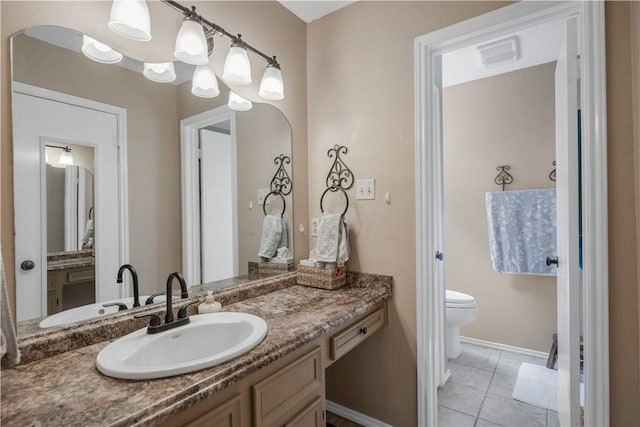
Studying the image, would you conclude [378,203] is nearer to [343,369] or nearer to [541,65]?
[343,369]

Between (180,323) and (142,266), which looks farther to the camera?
(142,266)

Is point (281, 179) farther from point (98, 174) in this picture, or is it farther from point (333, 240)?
point (98, 174)

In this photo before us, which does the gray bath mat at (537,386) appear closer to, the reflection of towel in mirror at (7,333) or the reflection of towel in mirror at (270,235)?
the reflection of towel in mirror at (270,235)

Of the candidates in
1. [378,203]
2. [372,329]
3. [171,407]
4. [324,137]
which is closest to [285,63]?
[324,137]

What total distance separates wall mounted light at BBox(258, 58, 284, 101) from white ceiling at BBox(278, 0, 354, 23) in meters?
0.45

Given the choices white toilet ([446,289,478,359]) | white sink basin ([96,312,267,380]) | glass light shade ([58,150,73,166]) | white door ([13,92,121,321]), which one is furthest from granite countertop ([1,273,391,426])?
white toilet ([446,289,478,359])

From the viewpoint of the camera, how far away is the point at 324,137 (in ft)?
6.60

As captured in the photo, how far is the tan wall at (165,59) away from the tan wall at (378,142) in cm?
11

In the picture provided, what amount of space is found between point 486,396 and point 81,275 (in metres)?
2.36

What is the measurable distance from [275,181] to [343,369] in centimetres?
122

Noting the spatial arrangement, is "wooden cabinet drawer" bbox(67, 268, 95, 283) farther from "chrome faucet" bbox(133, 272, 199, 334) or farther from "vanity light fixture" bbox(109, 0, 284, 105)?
"vanity light fixture" bbox(109, 0, 284, 105)

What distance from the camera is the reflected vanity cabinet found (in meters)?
0.84

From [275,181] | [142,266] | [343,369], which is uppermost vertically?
[275,181]

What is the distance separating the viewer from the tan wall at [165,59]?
0.96 m
